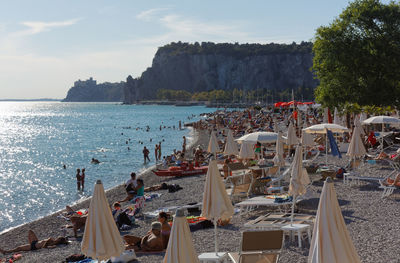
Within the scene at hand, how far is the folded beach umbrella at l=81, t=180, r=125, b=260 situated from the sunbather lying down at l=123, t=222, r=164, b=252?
2256 millimetres

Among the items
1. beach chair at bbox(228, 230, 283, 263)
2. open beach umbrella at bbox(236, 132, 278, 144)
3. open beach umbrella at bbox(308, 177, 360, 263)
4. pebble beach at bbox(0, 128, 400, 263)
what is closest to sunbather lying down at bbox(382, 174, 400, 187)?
pebble beach at bbox(0, 128, 400, 263)

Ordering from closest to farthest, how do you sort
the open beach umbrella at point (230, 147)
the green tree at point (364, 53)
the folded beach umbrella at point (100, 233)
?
1. the folded beach umbrella at point (100, 233)
2. the open beach umbrella at point (230, 147)
3. the green tree at point (364, 53)

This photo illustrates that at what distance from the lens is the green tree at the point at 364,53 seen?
24297 millimetres

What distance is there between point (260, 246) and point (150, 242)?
9.33 ft

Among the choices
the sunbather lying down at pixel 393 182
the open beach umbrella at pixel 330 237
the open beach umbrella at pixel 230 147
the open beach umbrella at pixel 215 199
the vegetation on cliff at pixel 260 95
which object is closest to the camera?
the open beach umbrella at pixel 330 237

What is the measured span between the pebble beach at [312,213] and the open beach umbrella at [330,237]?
87.7 inches

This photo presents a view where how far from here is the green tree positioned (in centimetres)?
2430

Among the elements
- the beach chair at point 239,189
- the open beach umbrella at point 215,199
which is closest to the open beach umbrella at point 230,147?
the beach chair at point 239,189

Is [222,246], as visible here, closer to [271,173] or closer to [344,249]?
[344,249]

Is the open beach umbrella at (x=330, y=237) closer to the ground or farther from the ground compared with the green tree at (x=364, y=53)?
closer to the ground

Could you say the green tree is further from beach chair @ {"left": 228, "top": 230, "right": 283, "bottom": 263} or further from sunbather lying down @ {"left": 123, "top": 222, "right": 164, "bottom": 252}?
beach chair @ {"left": 228, "top": 230, "right": 283, "bottom": 263}

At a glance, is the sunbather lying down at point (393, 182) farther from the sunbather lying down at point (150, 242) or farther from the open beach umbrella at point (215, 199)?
the sunbather lying down at point (150, 242)

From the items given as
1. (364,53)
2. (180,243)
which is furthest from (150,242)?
(364,53)

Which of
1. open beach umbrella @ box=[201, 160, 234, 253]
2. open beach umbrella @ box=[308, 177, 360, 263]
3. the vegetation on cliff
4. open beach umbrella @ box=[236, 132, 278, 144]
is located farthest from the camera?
the vegetation on cliff
